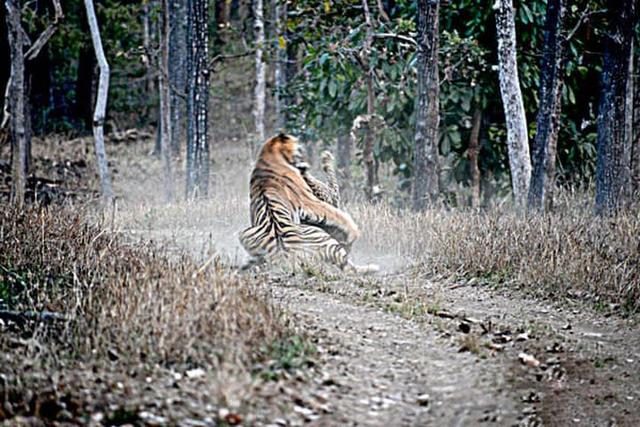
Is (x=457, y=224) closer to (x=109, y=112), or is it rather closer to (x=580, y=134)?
(x=580, y=134)

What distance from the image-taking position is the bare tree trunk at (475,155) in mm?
14438

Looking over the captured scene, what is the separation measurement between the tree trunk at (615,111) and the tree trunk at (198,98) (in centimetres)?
724

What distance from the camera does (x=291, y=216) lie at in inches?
362

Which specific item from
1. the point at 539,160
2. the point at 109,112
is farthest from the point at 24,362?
the point at 109,112

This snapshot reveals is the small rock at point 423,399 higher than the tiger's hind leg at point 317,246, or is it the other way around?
the tiger's hind leg at point 317,246

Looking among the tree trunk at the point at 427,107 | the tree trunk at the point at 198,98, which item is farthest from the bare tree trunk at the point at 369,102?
the tree trunk at the point at 198,98

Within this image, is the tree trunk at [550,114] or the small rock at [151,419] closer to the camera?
the small rock at [151,419]

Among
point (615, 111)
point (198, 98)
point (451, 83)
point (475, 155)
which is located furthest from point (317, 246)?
point (198, 98)

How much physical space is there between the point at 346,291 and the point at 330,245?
936mm

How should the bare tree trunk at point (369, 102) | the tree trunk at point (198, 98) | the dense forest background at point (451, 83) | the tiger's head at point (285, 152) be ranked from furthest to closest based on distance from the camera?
the tree trunk at point (198, 98), the dense forest background at point (451, 83), the bare tree trunk at point (369, 102), the tiger's head at point (285, 152)

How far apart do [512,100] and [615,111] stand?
1.38 m

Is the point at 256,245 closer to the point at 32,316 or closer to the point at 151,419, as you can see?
the point at 32,316

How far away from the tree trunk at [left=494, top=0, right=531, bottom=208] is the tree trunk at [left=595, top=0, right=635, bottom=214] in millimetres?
1033

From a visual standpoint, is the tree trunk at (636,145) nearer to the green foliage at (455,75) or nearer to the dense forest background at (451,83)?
the dense forest background at (451,83)
